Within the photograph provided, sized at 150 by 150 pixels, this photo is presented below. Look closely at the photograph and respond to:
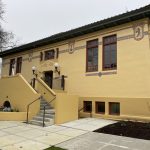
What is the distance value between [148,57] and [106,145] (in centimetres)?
637

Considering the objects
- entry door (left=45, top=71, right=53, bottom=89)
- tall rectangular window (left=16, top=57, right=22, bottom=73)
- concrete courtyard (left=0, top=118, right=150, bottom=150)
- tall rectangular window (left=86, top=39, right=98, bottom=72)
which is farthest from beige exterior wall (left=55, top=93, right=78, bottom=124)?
tall rectangular window (left=16, top=57, right=22, bottom=73)

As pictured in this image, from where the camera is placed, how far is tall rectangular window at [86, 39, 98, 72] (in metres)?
14.7

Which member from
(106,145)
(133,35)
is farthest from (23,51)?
(106,145)

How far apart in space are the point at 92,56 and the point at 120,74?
2758 mm

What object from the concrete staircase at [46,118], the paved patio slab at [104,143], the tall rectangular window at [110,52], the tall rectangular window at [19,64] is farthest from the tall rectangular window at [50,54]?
the paved patio slab at [104,143]

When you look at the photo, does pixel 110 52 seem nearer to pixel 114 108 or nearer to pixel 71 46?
pixel 71 46

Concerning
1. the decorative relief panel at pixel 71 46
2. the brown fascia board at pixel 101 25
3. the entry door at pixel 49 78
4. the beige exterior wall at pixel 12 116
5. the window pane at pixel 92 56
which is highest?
the brown fascia board at pixel 101 25

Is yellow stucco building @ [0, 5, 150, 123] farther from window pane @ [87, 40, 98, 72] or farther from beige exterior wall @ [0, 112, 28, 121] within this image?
beige exterior wall @ [0, 112, 28, 121]

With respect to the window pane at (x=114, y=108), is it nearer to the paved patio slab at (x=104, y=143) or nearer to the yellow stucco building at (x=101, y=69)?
the yellow stucco building at (x=101, y=69)

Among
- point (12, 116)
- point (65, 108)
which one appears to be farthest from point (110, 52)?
point (12, 116)

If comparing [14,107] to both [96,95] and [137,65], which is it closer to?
[96,95]

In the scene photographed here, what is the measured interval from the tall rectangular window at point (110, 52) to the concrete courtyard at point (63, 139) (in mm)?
4455

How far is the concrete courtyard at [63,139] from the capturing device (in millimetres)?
7590

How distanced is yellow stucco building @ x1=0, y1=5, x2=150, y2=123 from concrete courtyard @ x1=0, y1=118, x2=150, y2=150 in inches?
82.2
